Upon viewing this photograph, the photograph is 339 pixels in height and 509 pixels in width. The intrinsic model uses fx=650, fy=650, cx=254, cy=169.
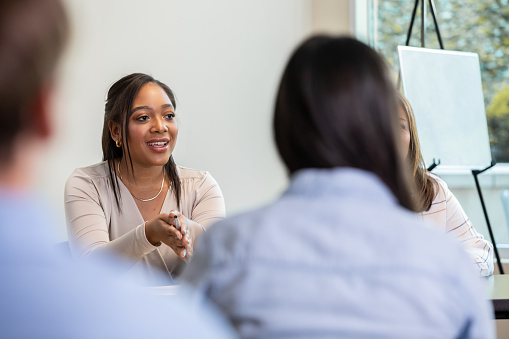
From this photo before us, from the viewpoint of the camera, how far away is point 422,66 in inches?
146

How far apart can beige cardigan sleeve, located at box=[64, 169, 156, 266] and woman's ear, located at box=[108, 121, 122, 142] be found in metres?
0.21

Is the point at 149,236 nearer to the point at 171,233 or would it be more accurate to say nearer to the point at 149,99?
the point at 171,233

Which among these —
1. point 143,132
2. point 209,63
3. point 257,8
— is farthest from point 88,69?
point 143,132

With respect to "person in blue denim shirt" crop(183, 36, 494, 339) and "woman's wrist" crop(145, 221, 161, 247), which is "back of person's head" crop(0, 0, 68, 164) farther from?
"woman's wrist" crop(145, 221, 161, 247)

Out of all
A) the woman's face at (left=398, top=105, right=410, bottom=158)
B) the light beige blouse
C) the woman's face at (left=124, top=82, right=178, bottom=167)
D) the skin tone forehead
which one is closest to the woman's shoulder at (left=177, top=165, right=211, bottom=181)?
the light beige blouse

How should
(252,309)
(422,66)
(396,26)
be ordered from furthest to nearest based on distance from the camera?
(396,26) → (422,66) → (252,309)

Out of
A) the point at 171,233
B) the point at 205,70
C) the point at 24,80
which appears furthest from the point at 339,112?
the point at 205,70

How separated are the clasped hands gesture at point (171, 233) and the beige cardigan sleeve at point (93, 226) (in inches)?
1.6

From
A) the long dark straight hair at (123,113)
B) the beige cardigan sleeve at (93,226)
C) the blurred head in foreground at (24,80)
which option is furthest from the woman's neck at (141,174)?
the blurred head in foreground at (24,80)

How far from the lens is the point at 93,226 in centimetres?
236

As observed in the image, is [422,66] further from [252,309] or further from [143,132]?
[252,309]

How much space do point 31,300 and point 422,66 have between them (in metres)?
3.49

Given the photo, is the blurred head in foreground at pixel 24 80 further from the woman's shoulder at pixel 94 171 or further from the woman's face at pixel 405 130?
the woman's shoulder at pixel 94 171

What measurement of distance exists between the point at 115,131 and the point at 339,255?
198cm
